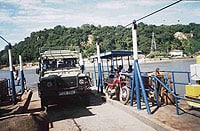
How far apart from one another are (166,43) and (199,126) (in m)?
132

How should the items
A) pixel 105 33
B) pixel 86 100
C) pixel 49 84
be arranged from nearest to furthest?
pixel 49 84 → pixel 86 100 → pixel 105 33

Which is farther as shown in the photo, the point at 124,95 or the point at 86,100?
the point at 86,100

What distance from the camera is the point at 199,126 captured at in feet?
19.1

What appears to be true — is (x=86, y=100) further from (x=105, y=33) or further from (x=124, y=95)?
(x=105, y=33)

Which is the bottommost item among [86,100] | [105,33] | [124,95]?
[86,100]

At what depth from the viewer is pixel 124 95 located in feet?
31.3

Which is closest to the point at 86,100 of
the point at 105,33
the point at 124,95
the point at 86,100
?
the point at 86,100

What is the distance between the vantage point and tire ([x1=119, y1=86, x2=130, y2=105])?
9219mm

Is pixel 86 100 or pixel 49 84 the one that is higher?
pixel 49 84

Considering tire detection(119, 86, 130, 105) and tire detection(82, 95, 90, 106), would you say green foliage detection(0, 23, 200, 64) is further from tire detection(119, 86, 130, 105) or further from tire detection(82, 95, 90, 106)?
tire detection(119, 86, 130, 105)

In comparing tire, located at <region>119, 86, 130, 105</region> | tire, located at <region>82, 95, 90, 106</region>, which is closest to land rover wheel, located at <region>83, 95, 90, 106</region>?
tire, located at <region>82, 95, 90, 106</region>

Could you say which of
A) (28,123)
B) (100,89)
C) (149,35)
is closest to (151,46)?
(149,35)

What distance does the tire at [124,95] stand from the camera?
922cm

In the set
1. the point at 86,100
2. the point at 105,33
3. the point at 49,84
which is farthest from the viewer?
the point at 105,33
